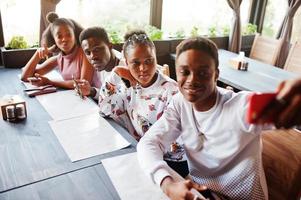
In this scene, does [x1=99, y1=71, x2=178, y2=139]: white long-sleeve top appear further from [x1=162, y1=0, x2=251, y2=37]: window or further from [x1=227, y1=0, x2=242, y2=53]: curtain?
[x1=227, y1=0, x2=242, y2=53]: curtain

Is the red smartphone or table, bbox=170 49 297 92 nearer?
the red smartphone

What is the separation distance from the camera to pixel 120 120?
1.41 m

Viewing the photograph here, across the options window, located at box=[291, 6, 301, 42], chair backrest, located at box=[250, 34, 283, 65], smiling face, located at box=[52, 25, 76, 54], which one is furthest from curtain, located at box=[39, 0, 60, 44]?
window, located at box=[291, 6, 301, 42]

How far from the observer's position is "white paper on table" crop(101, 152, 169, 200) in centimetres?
84

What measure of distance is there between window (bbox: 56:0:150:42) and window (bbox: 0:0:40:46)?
0.79 ft

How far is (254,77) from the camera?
95.5 inches

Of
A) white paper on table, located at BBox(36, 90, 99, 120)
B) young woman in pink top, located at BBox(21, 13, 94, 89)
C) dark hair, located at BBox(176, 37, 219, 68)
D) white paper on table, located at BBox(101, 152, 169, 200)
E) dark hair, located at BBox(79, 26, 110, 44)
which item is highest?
dark hair, located at BBox(176, 37, 219, 68)

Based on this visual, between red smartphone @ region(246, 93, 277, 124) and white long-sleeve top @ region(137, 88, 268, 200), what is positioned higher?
red smartphone @ region(246, 93, 277, 124)

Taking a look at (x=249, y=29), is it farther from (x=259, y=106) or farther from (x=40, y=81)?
(x=259, y=106)

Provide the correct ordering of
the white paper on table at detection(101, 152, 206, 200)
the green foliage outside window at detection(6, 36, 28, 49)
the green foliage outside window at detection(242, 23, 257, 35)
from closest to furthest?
the white paper on table at detection(101, 152, 206, 200), the green foliage outside window at detection(6, 36, 28, 49), the green foliage outside window at detection(242, 23, 257, 35)

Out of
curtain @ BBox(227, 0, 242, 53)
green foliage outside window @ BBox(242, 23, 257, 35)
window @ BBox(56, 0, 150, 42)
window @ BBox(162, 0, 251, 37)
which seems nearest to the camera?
window @ BBox(56, 0, 150, 42)

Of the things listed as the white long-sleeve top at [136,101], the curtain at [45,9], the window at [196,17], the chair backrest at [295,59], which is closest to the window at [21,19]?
the curtain at [45,9]

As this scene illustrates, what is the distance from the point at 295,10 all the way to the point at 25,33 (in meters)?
3.36

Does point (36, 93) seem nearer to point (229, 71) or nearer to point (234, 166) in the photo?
point (234, 166)
